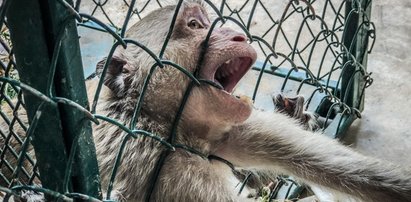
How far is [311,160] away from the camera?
2.68 metres

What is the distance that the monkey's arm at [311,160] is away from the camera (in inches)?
102

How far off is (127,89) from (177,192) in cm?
43

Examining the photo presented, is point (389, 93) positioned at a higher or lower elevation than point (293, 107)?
higher

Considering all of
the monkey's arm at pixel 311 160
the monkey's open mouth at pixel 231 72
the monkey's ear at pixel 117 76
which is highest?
the monkey's open mouth at pixel 231 72

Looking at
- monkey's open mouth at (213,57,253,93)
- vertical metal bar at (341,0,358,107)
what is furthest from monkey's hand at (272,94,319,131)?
monkey's open mouth at (213,57,253,93)

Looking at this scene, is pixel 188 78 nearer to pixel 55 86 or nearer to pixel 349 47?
pixel 55 86

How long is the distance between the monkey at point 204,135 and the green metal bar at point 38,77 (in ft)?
1.90

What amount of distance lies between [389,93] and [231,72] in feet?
6.09

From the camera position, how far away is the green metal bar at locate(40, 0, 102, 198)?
1363mm

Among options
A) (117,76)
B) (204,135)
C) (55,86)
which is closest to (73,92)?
(55,86)

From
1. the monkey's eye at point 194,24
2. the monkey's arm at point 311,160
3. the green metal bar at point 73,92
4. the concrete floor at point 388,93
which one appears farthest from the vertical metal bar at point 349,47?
the green metal bar at point 73,92

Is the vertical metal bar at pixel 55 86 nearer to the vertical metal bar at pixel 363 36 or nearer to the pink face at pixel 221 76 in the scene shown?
the pink face at pixel 221 76

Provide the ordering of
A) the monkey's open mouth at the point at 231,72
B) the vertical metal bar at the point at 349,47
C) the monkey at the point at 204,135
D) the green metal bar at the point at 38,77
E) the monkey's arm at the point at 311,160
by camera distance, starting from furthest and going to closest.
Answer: the vertical metal bar at the point at 349,47
the monkey's arm at the point at 311,160
the monkey's open mouth at the point at 231,72
the monkey at the point at 204,135
the green metal bar at the point at 38,77

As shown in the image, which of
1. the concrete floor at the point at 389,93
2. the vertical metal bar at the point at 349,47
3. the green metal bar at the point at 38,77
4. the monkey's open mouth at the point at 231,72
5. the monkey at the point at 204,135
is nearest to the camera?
the green metal bar at the point at 38,77
